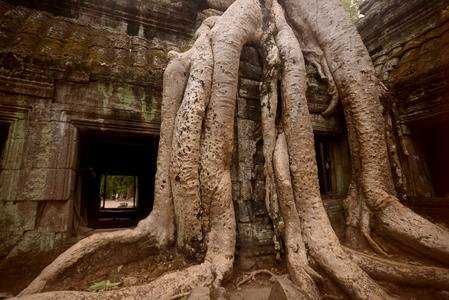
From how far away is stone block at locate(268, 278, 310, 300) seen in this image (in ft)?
4.00

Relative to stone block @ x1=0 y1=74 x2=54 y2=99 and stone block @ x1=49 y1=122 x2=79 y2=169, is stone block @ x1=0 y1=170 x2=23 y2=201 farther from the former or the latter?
stone block @ x1=0 y1=74 x2=54 y2=99

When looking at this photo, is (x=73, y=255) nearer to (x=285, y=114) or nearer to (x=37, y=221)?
(x=37, y=221)

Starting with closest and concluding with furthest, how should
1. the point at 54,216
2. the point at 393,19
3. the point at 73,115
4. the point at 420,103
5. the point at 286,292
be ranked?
the point at 286,292 → the point at 54,216 → the point at 73,115 → the point at 420,103 → the point at 393,19

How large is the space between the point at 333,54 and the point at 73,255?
363 cm

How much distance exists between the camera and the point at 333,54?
9.41ft

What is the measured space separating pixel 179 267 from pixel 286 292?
91 centimetres

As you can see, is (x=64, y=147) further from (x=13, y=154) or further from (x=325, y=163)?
(x=325, y=163)

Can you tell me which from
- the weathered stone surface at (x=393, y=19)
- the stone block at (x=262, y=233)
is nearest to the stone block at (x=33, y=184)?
the stone block at (x=262, y=233)

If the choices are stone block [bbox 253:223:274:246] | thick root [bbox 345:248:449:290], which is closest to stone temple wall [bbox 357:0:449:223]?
thick root [bbox 345:248:449:290]

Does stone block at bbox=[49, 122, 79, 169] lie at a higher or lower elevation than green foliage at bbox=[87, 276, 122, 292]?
higher

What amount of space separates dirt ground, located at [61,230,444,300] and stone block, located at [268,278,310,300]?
1.13 feet

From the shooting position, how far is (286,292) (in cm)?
125

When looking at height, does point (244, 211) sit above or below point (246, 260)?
above

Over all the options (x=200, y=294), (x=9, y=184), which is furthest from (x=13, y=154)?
(x=200, y=294)
